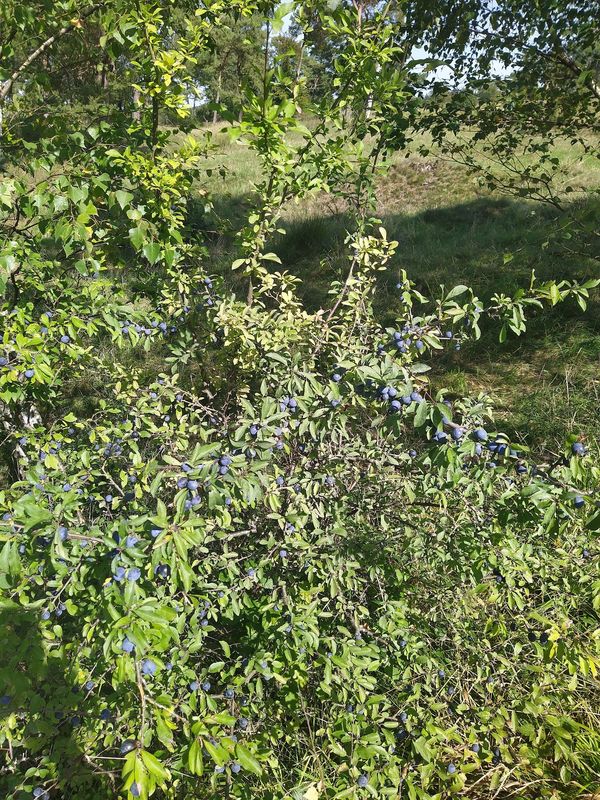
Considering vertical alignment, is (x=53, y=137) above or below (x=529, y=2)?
below

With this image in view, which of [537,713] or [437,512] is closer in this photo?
[537,713]

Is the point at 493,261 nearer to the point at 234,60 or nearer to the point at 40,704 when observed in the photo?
the point at 40,704

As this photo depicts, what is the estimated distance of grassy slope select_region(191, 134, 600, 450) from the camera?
384cm

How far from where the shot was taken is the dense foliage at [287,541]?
146 centimetres

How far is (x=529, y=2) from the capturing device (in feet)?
12.6

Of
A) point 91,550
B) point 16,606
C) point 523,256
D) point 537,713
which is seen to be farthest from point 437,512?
point 523,256

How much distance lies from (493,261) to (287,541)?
5111 mm

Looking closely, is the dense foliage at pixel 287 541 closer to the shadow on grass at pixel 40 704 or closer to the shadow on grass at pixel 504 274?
the shadow on grass at pixel 40 704

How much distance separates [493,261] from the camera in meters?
5.97

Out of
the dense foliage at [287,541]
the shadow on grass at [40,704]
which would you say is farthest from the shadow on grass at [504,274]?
the shadow on grass at [40,704]

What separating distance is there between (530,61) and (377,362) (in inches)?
151

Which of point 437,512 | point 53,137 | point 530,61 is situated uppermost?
point 530,61

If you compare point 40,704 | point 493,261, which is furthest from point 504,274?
point 40,704

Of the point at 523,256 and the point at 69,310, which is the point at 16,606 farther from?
the point at 523,256
